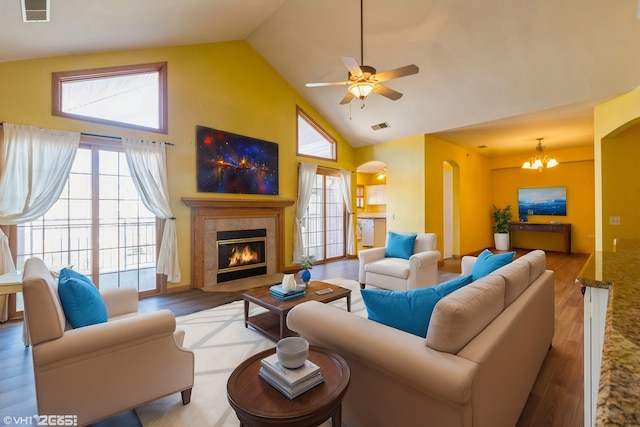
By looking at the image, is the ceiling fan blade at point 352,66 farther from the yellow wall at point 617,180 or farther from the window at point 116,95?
the yellow wall at point 617,180

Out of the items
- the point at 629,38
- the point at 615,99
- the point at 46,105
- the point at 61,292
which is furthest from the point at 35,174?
the point at 615,99

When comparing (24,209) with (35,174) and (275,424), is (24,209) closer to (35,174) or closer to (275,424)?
(35,174)

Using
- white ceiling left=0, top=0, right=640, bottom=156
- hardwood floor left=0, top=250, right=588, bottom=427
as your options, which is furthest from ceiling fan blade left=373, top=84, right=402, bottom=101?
hardwood floor left=0, top=250, right=588, bottom=427

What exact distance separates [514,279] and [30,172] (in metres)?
4.88

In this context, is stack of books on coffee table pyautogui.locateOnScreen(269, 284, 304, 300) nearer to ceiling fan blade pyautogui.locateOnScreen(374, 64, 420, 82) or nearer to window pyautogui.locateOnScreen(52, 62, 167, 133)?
ceiling fan blade pyautogui.locateOnScreen(374, 64, 420, 82)

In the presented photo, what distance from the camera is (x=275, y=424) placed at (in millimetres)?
1074

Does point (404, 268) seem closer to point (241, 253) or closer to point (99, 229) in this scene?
point (241, 253)

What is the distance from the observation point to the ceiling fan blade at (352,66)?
109 inches

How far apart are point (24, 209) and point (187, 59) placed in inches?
119

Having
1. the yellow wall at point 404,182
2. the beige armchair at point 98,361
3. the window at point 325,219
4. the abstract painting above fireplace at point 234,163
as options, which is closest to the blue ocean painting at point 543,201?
the yellow wall at point 404,182

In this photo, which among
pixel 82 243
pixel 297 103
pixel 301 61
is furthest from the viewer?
pixel 297 103

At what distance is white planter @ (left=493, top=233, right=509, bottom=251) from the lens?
326 inches

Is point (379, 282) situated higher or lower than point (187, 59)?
lower

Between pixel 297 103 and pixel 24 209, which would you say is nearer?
pixel 24 209
